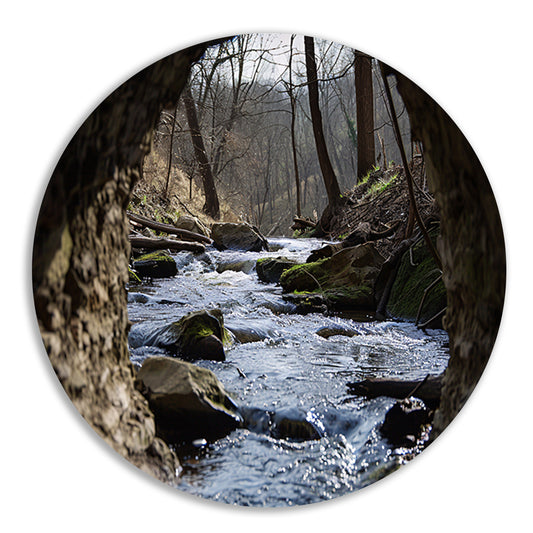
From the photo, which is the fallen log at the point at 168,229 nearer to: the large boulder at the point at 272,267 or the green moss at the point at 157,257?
the green moss at the point at 157,257

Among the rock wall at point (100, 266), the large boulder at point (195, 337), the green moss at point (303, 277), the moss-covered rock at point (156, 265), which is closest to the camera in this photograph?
the rock wall at point (100, 266)

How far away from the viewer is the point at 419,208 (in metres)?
1.45

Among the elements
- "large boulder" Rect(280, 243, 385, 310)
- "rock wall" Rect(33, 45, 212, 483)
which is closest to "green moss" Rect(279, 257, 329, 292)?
"large boulder" Rect(280, 243, 385, 310)

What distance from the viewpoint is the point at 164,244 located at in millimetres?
1562

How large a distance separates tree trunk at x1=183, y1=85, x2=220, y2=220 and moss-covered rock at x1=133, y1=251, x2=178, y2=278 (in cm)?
23

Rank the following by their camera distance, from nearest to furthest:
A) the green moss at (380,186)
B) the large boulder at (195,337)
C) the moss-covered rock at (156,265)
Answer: the large boulder at (195,337) → the moss-covered rock at (156,265) → the green moss at (380,186)

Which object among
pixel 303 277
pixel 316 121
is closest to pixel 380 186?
pixel 316 121

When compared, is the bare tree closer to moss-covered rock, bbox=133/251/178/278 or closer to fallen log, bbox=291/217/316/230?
fallen log, bbox=291/217/316/230

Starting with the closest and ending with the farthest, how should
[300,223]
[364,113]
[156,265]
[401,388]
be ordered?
[401,388], [156,265], [364,113], [300,223]

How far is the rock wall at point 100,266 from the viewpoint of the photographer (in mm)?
1096

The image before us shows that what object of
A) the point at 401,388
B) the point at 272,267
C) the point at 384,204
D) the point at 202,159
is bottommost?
the point at 401,388

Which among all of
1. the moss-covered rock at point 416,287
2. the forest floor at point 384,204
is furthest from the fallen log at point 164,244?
the moss-covered rock at point 416,287

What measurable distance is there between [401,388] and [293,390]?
32 cm

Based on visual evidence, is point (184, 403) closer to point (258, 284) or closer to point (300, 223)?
point (258, 284)
